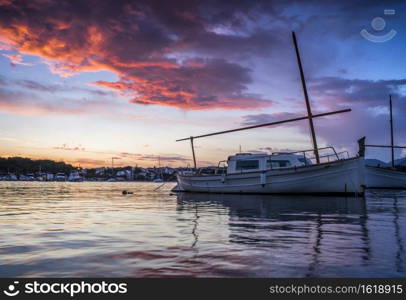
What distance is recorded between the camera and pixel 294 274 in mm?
5508

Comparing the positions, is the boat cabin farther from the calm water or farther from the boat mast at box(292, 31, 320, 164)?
the calm water

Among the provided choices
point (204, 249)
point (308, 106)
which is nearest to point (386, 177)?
point (308, 106)

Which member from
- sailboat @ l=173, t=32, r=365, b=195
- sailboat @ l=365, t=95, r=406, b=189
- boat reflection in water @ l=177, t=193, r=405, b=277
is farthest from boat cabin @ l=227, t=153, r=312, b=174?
boat reflection in water @ l=177, t=193, r=405, b=277

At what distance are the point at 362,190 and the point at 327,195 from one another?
96.8 inches

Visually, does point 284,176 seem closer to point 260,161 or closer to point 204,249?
point 260,161

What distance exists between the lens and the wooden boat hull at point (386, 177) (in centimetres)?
4531

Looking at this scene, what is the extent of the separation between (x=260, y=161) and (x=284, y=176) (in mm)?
2785

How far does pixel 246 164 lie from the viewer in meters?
32.7

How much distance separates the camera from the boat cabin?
104ft

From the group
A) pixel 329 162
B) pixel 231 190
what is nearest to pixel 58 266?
pixel 329 162

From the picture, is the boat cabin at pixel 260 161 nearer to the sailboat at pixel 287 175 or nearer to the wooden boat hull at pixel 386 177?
the sailboat at pixel 287 175

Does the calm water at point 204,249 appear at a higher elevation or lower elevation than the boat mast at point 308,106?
lower

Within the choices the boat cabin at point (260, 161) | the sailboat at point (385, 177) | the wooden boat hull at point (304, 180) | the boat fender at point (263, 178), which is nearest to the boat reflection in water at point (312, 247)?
the wooden boat hull at point (304, 180)

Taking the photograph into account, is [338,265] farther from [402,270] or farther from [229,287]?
[229,287]
